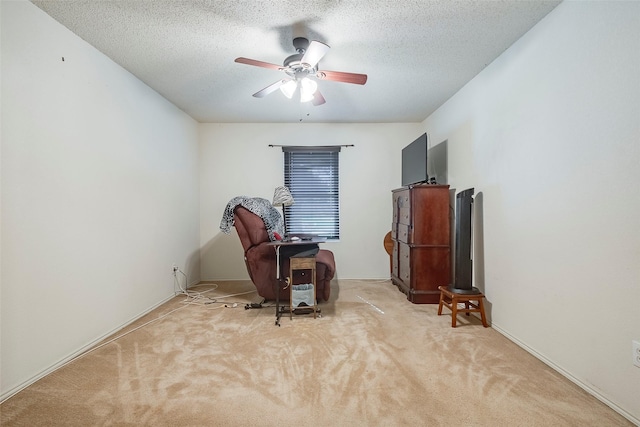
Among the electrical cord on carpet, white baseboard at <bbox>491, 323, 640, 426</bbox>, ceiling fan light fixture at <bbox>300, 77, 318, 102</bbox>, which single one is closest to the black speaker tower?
white baseboard at <bbox>491, 323, 640, 426</bbox>

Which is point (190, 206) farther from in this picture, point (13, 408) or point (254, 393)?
point (254, 393)

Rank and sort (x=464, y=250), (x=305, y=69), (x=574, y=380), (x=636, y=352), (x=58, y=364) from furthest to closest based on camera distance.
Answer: (x=464, y=250) → (x=305, y=69) → (x=58, y=364) → (x=574, y=380) → (x=636, y=352)

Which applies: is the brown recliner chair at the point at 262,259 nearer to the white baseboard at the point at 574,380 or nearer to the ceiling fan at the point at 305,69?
the ceiling fan at the point at 305,69

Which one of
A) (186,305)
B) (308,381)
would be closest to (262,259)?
(186,305)

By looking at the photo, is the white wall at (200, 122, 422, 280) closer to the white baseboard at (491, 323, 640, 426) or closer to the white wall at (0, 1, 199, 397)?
the white wall at (0, 1, 199, 397)

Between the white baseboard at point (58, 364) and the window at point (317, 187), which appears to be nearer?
the white baseboard at point (58, 364)

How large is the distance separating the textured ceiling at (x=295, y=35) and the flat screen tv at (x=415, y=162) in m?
0.60

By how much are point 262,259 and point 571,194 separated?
2.51m

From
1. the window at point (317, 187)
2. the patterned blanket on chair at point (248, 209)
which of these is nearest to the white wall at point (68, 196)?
the patterned blanket on chair at point (248, 209)

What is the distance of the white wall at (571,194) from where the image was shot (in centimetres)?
144

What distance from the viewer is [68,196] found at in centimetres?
203

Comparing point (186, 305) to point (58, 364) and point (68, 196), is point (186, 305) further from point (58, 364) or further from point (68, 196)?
point (68, 196)

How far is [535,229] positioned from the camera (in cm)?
204

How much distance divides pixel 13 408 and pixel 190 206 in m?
2.83
